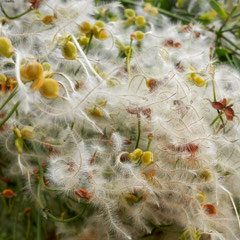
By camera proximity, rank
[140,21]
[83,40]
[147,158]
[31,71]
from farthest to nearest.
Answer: [140,21]
[83,40]
[147,158]
[31,71]

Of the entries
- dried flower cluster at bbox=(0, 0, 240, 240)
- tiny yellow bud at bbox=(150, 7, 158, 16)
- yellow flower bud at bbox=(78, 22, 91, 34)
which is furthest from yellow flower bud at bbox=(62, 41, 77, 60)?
tiny yellow bud at bbox=(150, 7, 158, 16)

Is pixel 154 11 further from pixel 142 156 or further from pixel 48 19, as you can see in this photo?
pixel 142 156

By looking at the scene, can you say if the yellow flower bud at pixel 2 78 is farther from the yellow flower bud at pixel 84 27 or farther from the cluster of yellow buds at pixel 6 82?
the yellow flower bud at pixel 84 27

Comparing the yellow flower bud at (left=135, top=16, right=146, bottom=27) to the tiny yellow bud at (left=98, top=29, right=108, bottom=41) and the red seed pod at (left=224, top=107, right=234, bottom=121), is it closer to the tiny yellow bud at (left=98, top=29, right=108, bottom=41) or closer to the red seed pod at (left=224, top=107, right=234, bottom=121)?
the tiny yellow bud at (left=98, top=29, right=108, bottom=41)

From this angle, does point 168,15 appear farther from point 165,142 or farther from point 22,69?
point 22,69

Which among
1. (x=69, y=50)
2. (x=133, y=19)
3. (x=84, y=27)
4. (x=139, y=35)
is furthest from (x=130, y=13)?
(x=69, y=50)


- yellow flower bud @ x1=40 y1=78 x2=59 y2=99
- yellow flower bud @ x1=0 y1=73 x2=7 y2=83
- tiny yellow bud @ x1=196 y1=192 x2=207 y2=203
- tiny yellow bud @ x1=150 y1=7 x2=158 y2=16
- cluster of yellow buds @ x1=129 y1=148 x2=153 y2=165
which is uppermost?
yellow flower bud @ x1=40 y1=78 x2=59 y2=99

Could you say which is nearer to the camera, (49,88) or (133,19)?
(49,88)
